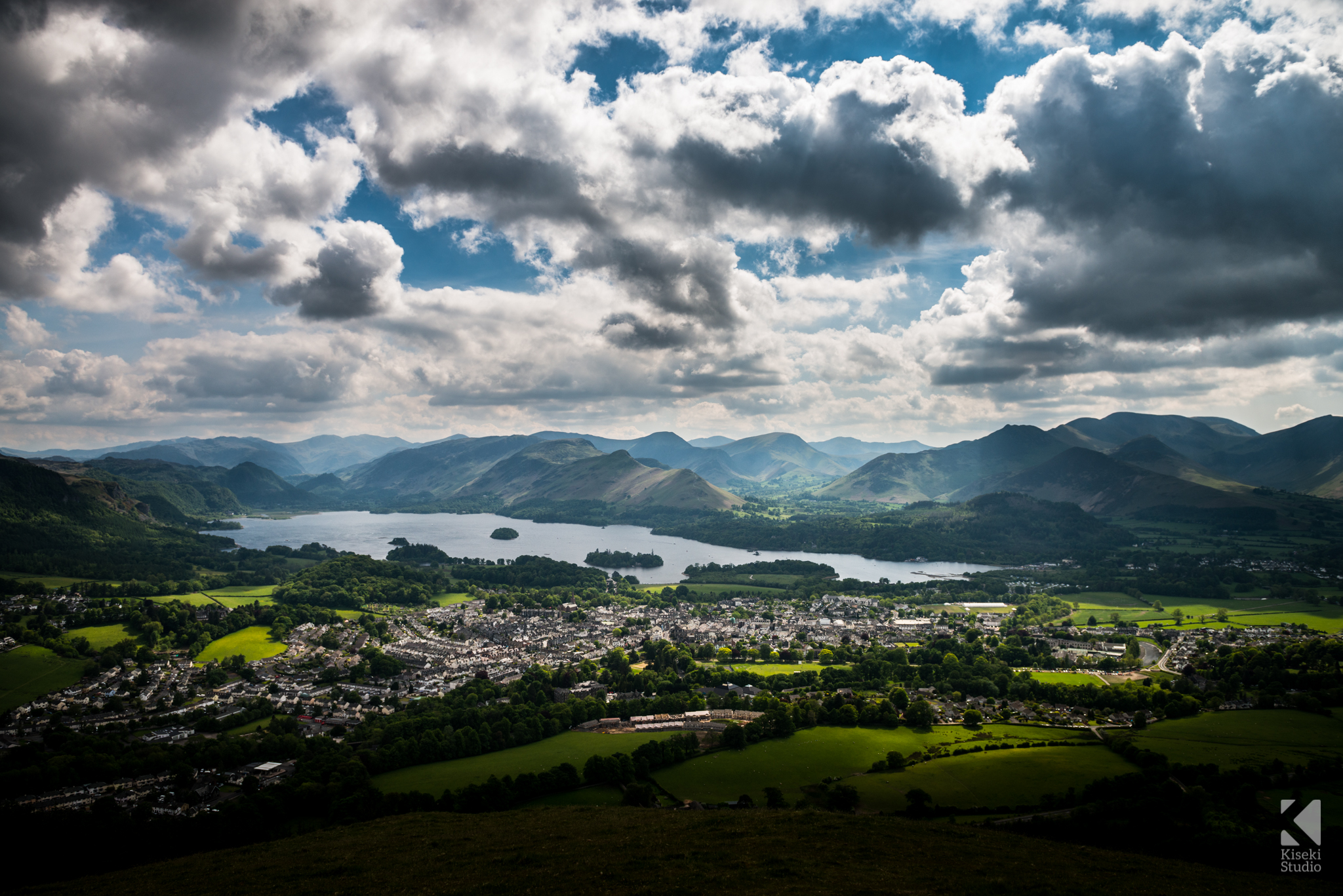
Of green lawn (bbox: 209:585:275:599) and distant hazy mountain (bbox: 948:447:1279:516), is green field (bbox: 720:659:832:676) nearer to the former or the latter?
green lawn (bbox: 209:585:275:599)

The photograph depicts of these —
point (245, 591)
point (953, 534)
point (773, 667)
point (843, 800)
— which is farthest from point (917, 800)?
point (953, 534)

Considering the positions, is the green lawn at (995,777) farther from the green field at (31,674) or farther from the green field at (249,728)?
the green field at (31,674)

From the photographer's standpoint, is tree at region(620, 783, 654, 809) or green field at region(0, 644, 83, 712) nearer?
tree at region(620, 783, 654, 809)

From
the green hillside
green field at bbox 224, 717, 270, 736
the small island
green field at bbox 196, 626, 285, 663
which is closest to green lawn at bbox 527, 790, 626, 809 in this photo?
green field at bbox 224, 717, 270, 736

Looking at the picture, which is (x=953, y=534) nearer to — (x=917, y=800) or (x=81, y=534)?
(x=917, y=800)

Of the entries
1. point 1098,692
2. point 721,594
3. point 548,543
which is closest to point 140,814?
point 1098,692
